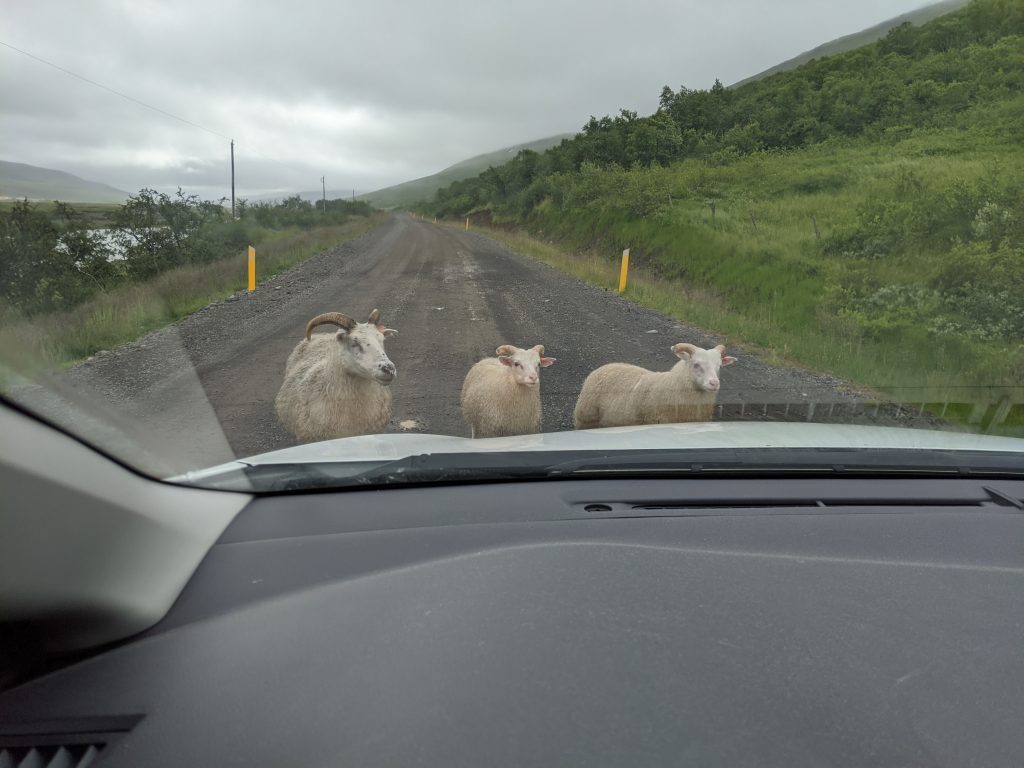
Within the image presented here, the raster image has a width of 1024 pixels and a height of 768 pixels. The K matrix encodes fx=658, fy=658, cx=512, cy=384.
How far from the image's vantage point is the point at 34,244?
4.80 m

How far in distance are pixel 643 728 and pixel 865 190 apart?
22.0 metres

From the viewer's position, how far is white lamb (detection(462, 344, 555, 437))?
584cm

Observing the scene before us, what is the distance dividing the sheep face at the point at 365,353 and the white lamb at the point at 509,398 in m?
0.94

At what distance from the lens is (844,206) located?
18.6m

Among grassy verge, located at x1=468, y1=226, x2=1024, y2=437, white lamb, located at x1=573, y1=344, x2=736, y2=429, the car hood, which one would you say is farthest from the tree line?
Result: grassy verge, located at x1=468, y1=226, x2=1024, y2=437

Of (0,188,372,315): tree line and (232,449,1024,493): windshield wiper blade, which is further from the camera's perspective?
(0,188,372,315): tree line

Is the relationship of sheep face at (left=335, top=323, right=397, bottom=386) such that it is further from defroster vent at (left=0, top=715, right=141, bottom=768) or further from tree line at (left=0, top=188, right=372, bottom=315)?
defroster vent at (left=0, top=715, right=141, bottom=768)

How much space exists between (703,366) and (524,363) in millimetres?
1586

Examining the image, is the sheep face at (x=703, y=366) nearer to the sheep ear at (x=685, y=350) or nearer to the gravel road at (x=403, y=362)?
the sheep ear at (x=685, y=350)

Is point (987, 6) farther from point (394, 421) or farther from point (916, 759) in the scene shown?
point (916, 759)

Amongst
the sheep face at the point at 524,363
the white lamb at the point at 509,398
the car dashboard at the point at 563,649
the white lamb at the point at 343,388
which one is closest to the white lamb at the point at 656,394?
the white lamb at the point at 509,398

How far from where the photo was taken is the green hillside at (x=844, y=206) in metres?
9.46

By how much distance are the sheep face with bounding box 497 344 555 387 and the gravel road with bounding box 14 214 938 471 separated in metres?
0.75

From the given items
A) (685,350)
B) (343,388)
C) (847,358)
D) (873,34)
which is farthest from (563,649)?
(873,34)
